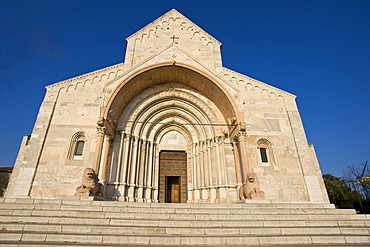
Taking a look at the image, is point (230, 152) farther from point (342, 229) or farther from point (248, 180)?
point (342, 229)

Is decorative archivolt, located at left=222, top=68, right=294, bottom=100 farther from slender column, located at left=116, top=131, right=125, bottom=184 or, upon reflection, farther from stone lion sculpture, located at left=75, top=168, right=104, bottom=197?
stone lion sculpture, located at left=75, top=168, right=104, bottom=197

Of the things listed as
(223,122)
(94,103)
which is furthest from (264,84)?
(94,103)

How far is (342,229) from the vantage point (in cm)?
518

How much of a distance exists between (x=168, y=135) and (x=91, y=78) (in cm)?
582

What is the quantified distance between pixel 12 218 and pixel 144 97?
8.72 metres

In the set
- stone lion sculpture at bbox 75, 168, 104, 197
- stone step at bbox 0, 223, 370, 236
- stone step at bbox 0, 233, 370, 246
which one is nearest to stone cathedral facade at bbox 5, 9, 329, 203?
stone lion sculpture at bbox 75, 168, 104, 197

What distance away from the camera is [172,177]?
12.2 m

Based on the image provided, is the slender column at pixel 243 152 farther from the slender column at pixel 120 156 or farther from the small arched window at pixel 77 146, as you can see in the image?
the small arched window at pixel 77 146

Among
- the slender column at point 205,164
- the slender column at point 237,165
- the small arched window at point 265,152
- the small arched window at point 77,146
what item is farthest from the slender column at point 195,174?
the small arched window at point 77,146

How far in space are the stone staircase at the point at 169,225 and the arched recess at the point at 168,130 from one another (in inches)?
164

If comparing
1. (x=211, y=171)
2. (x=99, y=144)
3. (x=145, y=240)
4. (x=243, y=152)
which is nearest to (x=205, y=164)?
(x=211, y=171)

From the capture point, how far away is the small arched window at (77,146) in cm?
992

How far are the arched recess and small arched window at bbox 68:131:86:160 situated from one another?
148 centimetres

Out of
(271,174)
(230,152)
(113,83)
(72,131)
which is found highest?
(113,83)
